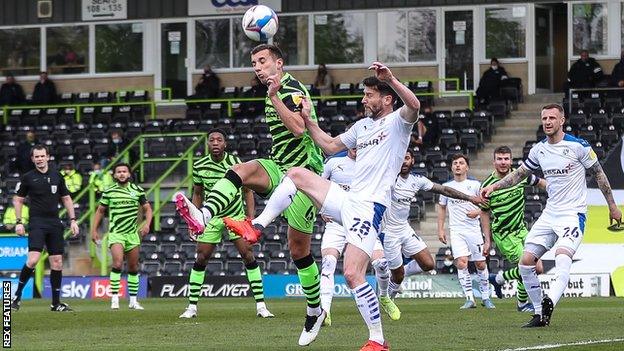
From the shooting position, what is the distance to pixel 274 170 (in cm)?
1407

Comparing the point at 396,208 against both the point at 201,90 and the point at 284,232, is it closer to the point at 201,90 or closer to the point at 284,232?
the point at 284,232

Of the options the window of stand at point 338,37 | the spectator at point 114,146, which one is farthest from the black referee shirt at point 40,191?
the window of stand at point 338,37

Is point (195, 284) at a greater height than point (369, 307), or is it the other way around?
point (369, 307)

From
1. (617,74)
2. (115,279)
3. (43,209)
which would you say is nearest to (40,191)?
(43,209)

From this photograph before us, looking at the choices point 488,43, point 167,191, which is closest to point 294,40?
point 488,43

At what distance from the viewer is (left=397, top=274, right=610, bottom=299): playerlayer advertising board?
27.7 metres

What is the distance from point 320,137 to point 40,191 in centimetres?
941

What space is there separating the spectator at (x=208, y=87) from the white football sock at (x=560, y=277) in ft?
84.3

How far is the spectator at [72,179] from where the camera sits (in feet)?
113

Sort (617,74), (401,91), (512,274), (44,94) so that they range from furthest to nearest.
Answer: (44,94)
(617,74)
(512,274)
(401,91)

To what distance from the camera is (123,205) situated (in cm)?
2316

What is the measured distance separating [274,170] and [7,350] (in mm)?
3129

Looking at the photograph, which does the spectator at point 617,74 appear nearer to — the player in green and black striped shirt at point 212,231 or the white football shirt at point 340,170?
the player in green and black striped shirt at point 212,231

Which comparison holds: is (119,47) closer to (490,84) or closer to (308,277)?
(490,84)
